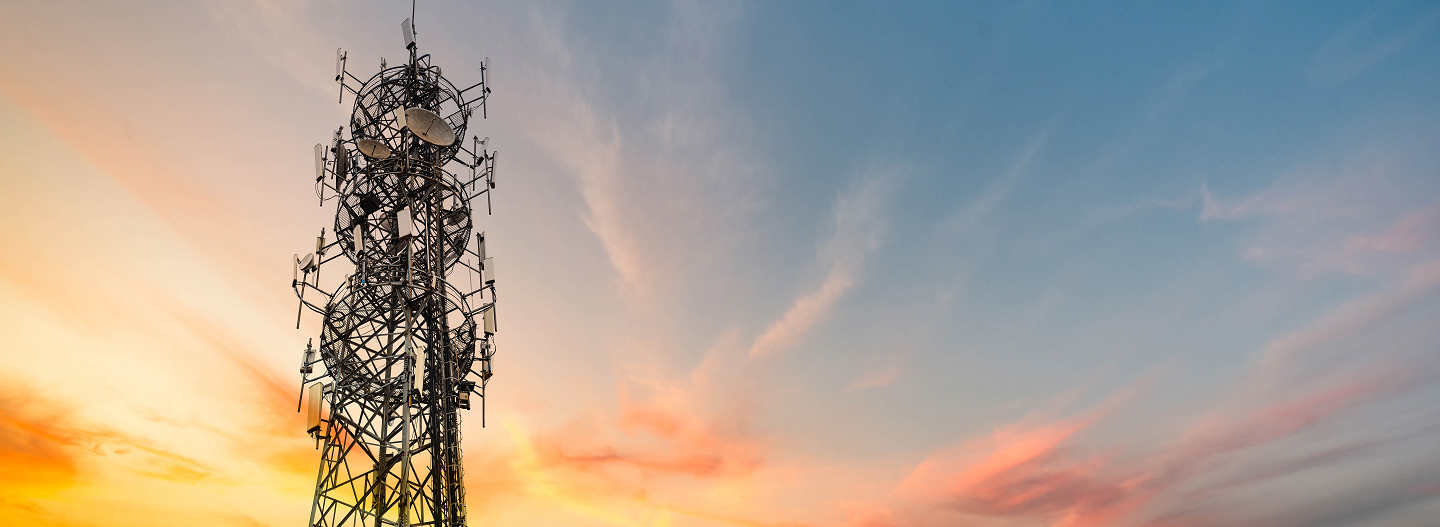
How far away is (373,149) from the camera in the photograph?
3216 centimetres

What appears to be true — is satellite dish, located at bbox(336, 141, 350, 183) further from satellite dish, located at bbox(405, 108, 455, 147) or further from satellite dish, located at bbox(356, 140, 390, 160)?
satellite dish, located at bbox(405, 108, 455, 147)

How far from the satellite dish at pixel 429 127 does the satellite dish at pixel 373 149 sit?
1610 millimetres

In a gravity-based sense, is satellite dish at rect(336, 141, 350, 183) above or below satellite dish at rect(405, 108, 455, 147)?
below

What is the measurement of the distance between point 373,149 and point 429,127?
262cm

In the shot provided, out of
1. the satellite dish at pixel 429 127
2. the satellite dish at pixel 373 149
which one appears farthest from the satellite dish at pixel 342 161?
the satellite dish at pixel 429 127

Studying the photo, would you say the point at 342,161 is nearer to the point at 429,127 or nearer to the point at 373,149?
the point at 373,149

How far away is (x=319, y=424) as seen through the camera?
89.4 feet

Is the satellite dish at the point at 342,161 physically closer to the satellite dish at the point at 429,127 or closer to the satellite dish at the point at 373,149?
the satellite dish at the point at 373,149

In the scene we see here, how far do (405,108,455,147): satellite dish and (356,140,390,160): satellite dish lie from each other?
161cm

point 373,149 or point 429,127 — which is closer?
point 373,149

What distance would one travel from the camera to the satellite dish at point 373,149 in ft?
105

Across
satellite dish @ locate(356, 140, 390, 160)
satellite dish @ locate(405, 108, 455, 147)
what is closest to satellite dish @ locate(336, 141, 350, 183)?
satellite dish @ locate(356, 140, 390, 160)

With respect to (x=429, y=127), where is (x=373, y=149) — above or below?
below

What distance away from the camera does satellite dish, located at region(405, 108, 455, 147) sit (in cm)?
3234
